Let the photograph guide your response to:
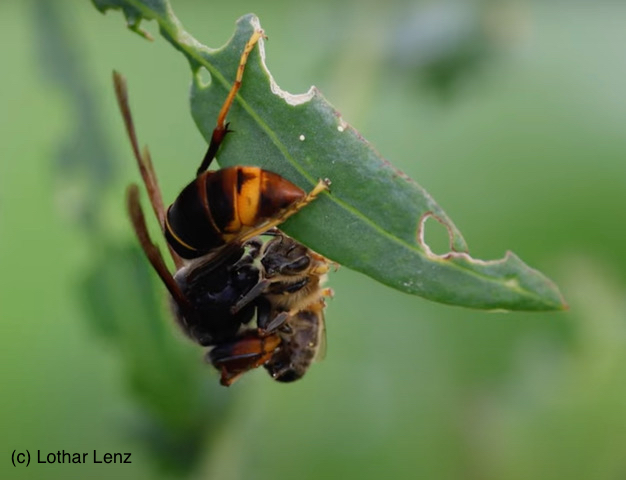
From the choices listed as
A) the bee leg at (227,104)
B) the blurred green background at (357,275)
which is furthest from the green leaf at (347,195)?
the blurred green background at (357,275)

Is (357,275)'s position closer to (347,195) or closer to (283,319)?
(283,319)

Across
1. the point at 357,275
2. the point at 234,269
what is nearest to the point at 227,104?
the point at 234,269

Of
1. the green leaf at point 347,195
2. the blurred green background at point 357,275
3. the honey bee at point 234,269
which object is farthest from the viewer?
the blurred green background at point 357,275

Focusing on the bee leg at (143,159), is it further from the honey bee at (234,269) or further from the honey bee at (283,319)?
the honey bee at (283,319)

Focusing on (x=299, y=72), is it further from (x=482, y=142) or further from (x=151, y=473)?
(x=151, y=473)

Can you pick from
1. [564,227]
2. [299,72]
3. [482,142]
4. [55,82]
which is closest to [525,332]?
[564,227]

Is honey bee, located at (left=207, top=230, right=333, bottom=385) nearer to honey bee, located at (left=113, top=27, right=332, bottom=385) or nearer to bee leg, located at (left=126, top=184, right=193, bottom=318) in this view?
honey bee, located at (left=113, top=27, right=332, bottom=385)
